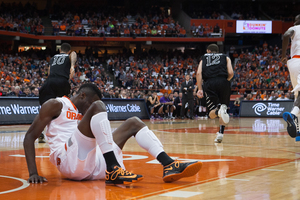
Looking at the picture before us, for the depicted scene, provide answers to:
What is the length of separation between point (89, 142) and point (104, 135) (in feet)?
0.68

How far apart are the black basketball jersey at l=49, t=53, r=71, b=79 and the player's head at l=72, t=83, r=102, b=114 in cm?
386

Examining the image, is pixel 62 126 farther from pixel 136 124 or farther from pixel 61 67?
pixel 61 67

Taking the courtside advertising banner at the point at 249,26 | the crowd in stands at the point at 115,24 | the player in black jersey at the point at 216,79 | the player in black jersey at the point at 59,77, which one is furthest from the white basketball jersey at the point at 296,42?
the courtside advertising banner at the point at 249,26

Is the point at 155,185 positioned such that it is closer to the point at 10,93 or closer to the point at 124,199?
the point at 124,199

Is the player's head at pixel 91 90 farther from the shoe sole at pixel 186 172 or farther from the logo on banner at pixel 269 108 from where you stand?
the logo on banner at pixel 269 108

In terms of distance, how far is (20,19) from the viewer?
3030 cm

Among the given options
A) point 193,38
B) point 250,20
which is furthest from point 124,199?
point 250,20

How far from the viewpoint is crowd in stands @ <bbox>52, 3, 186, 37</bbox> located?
31.7 m

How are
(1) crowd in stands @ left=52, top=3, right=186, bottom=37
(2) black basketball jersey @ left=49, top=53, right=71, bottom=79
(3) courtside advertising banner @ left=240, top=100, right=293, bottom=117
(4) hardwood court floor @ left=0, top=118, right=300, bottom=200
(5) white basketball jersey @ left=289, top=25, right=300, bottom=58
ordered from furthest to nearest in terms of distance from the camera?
(1) crowd in stands @ left=52, top=3, right=186, bottom=37
(3) courtside advertising banner @ left=240, top=100, right=293, bottom=117
(2) black basketball jersey @ left=49, top=53, right=71, bottom=79
(5) white basketball jersey @ left=289, top=25, right=300, bottom=58
(4) hardwood court floor @ left=0, top=118, right=300, bottom=200

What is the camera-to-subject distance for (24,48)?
32625 mm

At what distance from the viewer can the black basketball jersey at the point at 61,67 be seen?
7373mm

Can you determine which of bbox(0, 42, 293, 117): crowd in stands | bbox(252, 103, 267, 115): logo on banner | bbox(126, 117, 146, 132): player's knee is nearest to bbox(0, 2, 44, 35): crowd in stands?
bbox(0, 42, 293, 117): crowd in stands

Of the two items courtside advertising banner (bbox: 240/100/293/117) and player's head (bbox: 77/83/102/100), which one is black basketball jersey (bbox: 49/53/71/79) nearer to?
player's head (bbox: 77/83/102/100)

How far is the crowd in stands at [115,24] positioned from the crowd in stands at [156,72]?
191 cm
